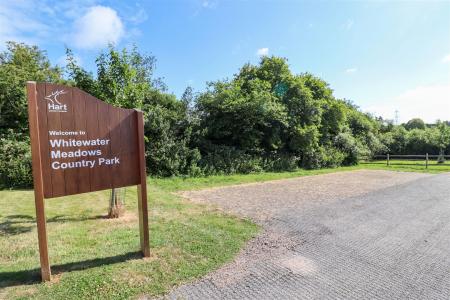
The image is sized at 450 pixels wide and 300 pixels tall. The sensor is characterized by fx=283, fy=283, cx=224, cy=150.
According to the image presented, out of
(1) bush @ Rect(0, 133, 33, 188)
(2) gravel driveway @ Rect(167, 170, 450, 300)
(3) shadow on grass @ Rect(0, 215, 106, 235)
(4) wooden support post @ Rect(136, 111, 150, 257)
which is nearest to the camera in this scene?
(2) gravel driveway @ Rect(167, 170, 450, 300)

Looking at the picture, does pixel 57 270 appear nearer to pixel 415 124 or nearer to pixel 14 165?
pixel 14 165

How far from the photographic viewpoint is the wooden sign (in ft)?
10.6

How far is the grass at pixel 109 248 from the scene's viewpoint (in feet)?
10.2

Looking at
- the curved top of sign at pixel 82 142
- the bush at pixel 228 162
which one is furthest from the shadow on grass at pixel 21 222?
the bush at pixel 228 162

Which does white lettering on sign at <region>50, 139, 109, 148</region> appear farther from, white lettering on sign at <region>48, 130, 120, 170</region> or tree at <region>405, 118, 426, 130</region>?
tree at <region>405, 118, 426, 130</region>

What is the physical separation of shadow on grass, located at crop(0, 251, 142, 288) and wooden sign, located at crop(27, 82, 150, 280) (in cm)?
18

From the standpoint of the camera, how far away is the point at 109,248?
4.18m

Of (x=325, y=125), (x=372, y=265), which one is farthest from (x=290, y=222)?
(x=325, y=125)

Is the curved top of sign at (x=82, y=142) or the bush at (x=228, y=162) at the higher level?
the curved top of sign at (x=82, y=142)

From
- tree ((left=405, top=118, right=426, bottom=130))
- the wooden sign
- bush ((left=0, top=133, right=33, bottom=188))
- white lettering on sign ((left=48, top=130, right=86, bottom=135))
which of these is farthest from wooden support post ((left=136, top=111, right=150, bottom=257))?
tree ((left=405, top=118, right=426, bottom=130))

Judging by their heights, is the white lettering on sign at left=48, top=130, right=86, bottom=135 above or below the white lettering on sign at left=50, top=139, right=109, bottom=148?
above

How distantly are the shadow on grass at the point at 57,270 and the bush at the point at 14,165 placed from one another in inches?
283

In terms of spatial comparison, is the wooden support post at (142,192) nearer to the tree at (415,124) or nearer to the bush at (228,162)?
the bush at (228,162)

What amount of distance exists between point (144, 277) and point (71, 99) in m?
2.33
